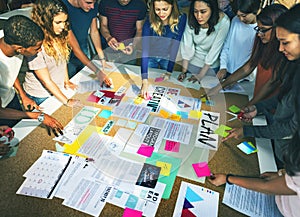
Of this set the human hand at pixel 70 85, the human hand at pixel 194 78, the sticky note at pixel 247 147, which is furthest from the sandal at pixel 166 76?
the sticky note at pixel 247 147

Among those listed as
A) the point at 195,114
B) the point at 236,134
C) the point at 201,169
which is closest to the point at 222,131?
the point at 236,134

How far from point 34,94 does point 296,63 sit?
1458mm

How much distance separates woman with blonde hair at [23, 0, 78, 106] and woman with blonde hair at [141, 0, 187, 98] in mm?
523

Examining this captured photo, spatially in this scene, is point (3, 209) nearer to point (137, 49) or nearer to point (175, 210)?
point (175, 210)

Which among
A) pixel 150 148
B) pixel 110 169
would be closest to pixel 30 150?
pixel 110 169

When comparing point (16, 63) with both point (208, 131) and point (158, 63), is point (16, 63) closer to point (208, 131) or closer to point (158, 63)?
point (158, 63)

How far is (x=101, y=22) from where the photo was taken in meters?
1.99

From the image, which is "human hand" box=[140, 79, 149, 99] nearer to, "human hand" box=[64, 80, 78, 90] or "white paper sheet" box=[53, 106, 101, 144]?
"white paper sheet" box=[53, 106, 101, 144]

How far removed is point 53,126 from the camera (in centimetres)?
128

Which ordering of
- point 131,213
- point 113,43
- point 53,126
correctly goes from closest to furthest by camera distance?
1. point 131,213
2. point 53,126
3. point 113,43

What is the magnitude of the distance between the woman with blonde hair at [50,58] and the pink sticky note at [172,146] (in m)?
0.63

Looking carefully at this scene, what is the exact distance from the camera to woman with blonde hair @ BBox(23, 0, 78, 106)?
4.60 feet

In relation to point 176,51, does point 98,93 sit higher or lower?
lower

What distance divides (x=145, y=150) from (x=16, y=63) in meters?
0.85
